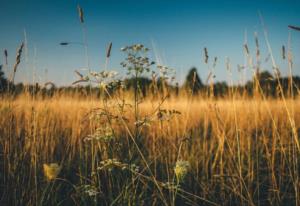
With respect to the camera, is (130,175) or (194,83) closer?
(130,175)

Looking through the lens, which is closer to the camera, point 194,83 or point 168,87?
point 168,87

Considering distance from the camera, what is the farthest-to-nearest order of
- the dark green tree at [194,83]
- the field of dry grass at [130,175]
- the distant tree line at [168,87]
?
the dark green tree at [194,83] → the distant tree line at [168,87] → the field of dry grass at [130,175]

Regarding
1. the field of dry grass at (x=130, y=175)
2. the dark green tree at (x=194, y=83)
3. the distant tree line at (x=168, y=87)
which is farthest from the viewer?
the dark green tree at (x=194, y=83)

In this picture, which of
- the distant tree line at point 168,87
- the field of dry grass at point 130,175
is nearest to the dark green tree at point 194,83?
the distant tree line at point 168,87

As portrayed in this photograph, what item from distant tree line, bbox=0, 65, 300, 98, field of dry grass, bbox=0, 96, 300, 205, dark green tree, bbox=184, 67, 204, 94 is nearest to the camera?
field of dry grass, bbox=0, 96, 300, 205

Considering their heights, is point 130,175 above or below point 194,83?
below

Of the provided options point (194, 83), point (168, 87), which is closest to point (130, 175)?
point (168, 87)

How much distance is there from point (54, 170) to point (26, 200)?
761 millimetres

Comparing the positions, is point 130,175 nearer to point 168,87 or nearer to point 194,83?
point 168,87

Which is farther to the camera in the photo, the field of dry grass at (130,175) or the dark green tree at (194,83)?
the dark green tree at (194,83)

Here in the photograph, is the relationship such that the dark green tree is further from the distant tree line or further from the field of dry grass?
the field of dry grass

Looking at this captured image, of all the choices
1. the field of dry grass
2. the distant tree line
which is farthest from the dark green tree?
the field of dry grass

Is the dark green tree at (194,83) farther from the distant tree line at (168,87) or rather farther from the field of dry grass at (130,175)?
the field of dry grass at (130,175)

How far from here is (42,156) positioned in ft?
6.57
